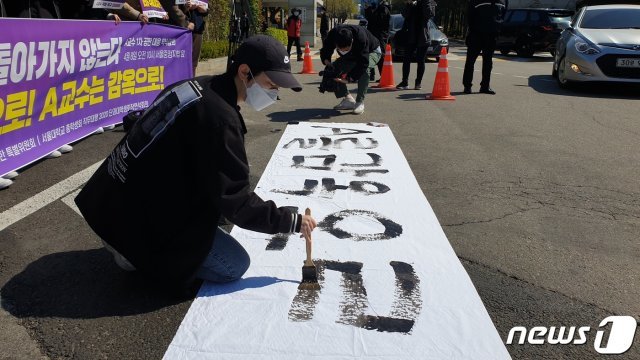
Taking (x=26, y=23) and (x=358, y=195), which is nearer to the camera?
(x=358, y=195)

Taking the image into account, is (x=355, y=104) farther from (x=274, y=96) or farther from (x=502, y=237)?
(x=274, y=96)

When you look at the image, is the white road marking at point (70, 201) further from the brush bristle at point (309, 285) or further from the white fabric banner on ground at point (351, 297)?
the brush bristle at point (309, 285)

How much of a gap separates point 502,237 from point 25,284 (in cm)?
275

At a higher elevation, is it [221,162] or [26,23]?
[26,23]

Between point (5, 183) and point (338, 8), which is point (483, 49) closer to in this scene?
point (5, 183)

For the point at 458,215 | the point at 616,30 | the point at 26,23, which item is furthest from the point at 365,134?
the point at 616,30

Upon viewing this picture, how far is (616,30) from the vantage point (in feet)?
31.0

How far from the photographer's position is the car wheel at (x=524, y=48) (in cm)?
1891

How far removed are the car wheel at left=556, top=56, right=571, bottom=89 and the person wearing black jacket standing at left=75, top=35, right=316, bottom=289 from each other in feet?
29.0

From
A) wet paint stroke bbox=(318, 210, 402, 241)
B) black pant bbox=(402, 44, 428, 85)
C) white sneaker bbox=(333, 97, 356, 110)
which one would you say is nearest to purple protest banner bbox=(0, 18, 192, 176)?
white sneaker bbox=(333, 97, 356, 110)

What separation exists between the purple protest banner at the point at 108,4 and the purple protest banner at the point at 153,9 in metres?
0.59

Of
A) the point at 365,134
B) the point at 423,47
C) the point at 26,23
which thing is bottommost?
the point at 365,134

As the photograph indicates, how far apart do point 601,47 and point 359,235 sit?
7682 millimetres

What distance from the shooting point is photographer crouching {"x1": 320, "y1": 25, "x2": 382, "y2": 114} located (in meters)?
6.83
